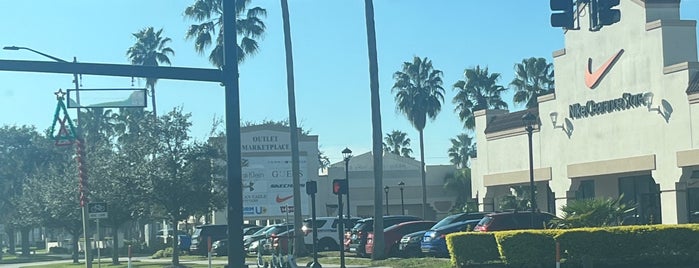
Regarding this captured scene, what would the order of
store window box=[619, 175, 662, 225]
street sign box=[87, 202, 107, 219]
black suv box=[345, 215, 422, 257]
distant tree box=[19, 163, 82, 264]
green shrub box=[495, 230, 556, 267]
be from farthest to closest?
1. distant tree box=[19, 163, 82, 264]
2. store window box=[619, 175, 662, 225]
3. black suv box=[345, 215, 422, 257]
4. street sign box=[87, 202, 107, 219]
5. green shrub box=[495, 230, 556, 267]

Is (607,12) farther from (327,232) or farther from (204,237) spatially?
(204,237)

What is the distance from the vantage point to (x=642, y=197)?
4147cm

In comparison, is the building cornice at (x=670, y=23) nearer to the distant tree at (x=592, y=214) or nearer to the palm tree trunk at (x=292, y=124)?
the distant tree at (x=592, y=214)

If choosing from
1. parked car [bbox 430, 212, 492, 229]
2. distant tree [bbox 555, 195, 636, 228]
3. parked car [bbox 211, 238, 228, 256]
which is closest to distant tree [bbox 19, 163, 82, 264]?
parked car [bbox 211, 238, 228, 256]

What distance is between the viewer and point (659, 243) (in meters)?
25.2

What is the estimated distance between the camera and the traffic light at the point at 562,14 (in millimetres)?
16219

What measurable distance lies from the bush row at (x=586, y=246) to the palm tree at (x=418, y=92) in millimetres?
44672

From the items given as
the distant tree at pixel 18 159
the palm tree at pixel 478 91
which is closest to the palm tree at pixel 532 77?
the palm tree at pixel 478 91

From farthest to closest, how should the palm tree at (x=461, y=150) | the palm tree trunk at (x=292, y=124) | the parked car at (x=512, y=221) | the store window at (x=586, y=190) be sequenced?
the palm tree at (x=461, y=150), the store window at (x=586, y=190), the palm tree trunk at (x=292, y=124), the parked car at (x=512, y=221)

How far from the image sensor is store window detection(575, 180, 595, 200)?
147 feet

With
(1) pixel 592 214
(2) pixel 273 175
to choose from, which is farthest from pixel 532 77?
(1) pixel 592 214

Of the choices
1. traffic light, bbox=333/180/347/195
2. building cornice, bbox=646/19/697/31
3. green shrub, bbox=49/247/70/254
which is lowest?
green shrub, bbox=49/247/70/254

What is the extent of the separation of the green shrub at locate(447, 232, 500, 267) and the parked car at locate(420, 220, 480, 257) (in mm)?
5548

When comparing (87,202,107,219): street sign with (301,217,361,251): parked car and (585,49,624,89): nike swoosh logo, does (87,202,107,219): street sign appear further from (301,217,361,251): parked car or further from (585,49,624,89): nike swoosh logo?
(585,49,624,89): nike swoosh logo
